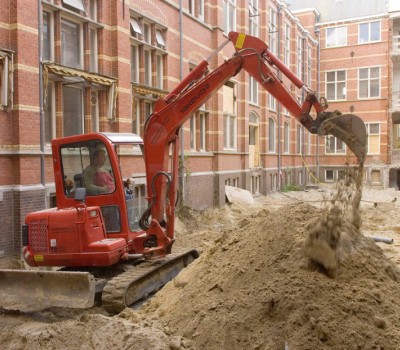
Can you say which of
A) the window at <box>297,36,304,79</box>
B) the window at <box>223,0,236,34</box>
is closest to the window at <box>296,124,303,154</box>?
the window at <box>297,36,304,79</box>

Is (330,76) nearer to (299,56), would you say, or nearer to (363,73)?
(363,73)

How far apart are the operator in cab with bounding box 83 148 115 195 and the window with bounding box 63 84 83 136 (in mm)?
4570

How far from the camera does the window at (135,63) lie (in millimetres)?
13912

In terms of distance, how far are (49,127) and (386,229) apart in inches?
393

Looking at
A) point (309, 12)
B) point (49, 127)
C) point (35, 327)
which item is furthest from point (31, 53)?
point (309, 12)

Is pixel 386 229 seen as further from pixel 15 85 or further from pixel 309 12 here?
pixel 309 12

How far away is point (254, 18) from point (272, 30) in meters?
3.45

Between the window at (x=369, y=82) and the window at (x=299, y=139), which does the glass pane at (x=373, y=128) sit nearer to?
the window at (x=369, y=82)

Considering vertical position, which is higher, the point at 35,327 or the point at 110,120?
the point at 110,120

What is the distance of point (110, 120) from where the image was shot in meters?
12.4

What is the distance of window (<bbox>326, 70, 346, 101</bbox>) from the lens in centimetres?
3631

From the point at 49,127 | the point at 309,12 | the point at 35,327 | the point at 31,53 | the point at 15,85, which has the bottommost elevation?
the point at 35,327

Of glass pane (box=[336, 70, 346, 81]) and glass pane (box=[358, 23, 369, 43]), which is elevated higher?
glass pane (box=[358, 23, 369, 43])

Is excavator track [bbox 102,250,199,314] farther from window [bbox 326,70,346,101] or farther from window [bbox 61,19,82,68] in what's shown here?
window [bbox 326,70,346,101]
